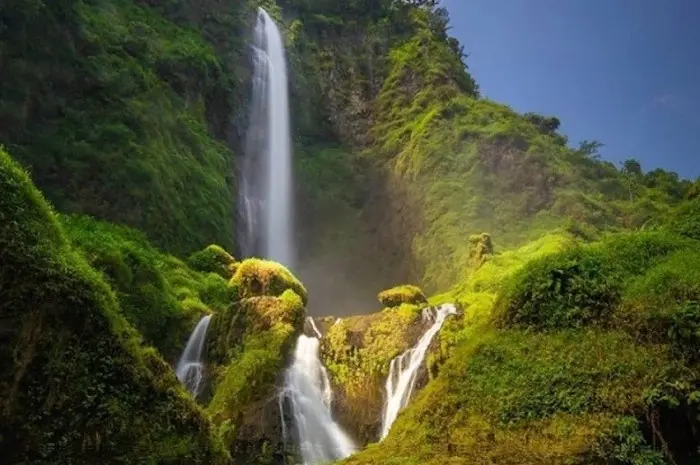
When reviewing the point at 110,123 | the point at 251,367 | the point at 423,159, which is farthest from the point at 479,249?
the point at 110,123

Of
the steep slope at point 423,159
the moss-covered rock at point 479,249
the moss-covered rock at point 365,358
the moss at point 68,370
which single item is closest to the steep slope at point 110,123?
the moss-covered rock at point 365,358

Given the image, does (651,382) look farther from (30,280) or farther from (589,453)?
(30,280)

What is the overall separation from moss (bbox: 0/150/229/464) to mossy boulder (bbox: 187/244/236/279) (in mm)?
13664

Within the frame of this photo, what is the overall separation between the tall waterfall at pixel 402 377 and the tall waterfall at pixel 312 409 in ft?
3.95

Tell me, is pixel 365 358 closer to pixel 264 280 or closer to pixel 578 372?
pixel 264 280

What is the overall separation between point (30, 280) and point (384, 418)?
9812 millimetres

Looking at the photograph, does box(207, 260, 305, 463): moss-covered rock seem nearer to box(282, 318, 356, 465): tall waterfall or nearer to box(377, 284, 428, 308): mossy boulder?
box(282, 318, 356, 465): tall waterfall

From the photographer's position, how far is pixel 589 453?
23.6 feet

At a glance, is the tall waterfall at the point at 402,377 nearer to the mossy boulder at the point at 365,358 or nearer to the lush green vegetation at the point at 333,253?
the mossy boulder at the point at 365,358

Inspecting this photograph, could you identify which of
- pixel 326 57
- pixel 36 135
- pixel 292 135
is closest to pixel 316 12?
pixel 326 57

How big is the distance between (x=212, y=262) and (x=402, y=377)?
918 centimetres

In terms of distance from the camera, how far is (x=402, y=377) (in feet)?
53.6

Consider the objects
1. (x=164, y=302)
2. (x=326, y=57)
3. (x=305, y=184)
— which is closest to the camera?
(x=164, y=302)

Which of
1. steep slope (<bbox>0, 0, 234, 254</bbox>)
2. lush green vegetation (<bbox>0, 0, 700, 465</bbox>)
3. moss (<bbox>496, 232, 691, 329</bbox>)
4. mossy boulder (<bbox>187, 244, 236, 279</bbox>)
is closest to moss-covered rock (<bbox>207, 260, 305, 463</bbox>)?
lush green vegetation (<bbox>0, 0, 700, 465</bbox>)
